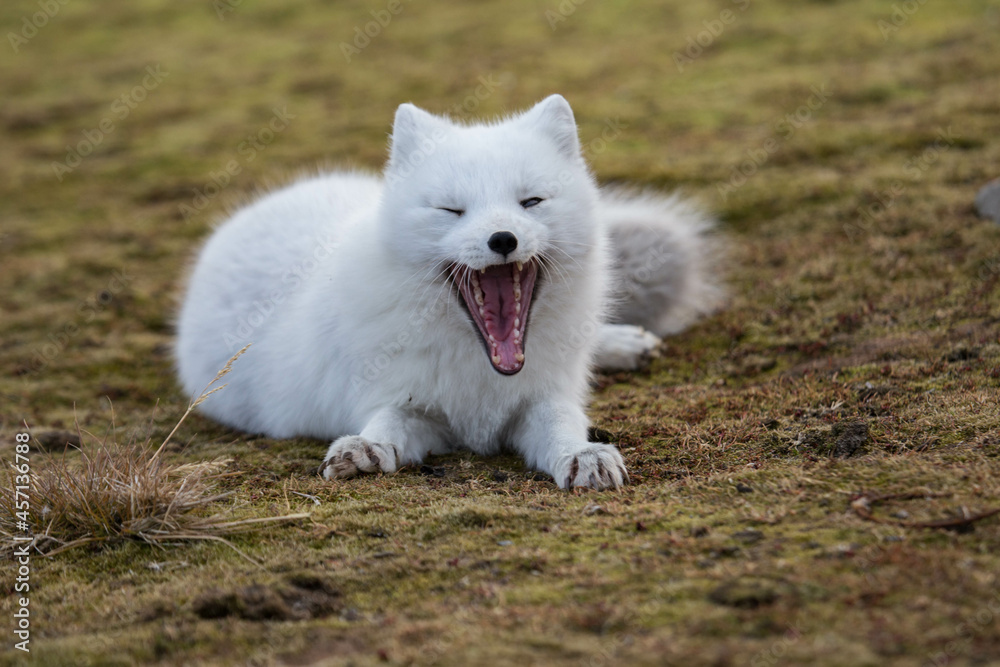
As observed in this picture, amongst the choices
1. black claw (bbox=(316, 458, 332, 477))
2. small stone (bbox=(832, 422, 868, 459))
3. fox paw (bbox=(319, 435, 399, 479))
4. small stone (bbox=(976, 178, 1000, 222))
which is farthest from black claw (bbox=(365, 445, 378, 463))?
small stone (bbox=(976, 178, 1000, 222))

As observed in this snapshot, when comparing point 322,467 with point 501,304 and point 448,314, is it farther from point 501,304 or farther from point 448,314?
point 501,304

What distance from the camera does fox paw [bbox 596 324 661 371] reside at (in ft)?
18.9

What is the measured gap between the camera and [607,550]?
309 cm

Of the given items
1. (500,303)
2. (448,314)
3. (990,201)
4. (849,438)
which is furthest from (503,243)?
(990,201)

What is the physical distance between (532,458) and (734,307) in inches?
105

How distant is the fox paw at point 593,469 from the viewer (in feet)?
12.5

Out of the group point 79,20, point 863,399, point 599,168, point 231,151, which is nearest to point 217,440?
point 863,399

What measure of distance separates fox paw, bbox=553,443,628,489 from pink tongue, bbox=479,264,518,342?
574 millimetres

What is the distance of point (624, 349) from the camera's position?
5781 mm

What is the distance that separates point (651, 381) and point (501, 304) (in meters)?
1.64

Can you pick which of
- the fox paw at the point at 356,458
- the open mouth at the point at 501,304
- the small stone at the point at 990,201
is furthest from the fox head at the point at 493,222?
the small stone at the point at 990,201

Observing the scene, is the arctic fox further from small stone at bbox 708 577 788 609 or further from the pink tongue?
small stone at bbox 708 577 788 609

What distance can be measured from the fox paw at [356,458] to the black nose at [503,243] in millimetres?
1050

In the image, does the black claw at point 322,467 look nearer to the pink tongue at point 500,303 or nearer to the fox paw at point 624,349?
the pink tongue at point 500,303
